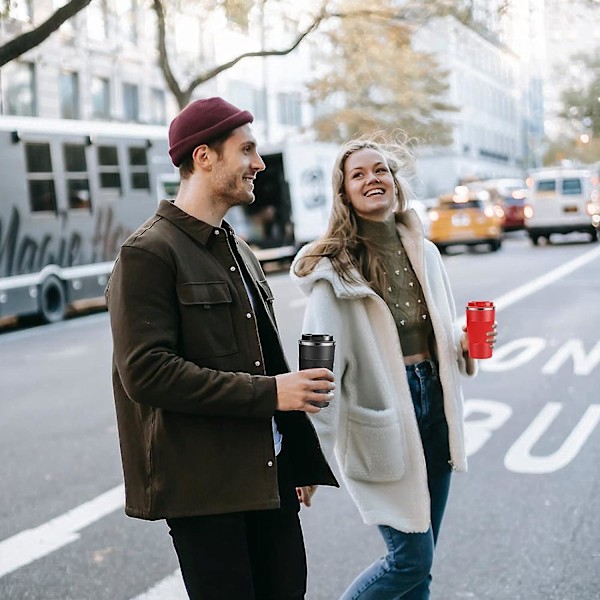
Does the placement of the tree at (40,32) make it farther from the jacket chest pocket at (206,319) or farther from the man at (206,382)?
the jacket chest pocket at (206,319)

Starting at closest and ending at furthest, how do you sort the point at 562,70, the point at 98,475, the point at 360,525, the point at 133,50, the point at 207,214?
the point at 207,214 → the point at 360,525 → the point at 98,475 → the point at 133,50 → the point at 562,70

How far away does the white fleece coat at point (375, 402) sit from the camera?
346cm

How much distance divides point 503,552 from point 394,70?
39905mm

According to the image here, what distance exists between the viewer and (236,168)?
282 centimetres

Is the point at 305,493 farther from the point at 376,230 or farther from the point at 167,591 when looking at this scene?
the point at 167,591

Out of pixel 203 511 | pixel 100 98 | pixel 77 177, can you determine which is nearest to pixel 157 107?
pixel 100 98

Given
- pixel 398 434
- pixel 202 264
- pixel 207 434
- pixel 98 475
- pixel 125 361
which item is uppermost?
pixel 202 264

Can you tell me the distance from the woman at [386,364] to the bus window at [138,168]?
54.1ft

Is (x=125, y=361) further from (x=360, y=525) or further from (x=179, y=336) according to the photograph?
(x=360, y=525)

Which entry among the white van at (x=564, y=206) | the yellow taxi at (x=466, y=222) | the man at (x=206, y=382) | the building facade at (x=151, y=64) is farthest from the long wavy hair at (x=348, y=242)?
the white van at (x=564, y=206)

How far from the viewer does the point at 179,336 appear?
2699 millimetres

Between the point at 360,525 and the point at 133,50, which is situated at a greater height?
the point at 133,50

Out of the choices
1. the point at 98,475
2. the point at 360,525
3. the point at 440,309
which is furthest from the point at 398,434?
the point at 98,475

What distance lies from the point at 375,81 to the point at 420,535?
134 feet
